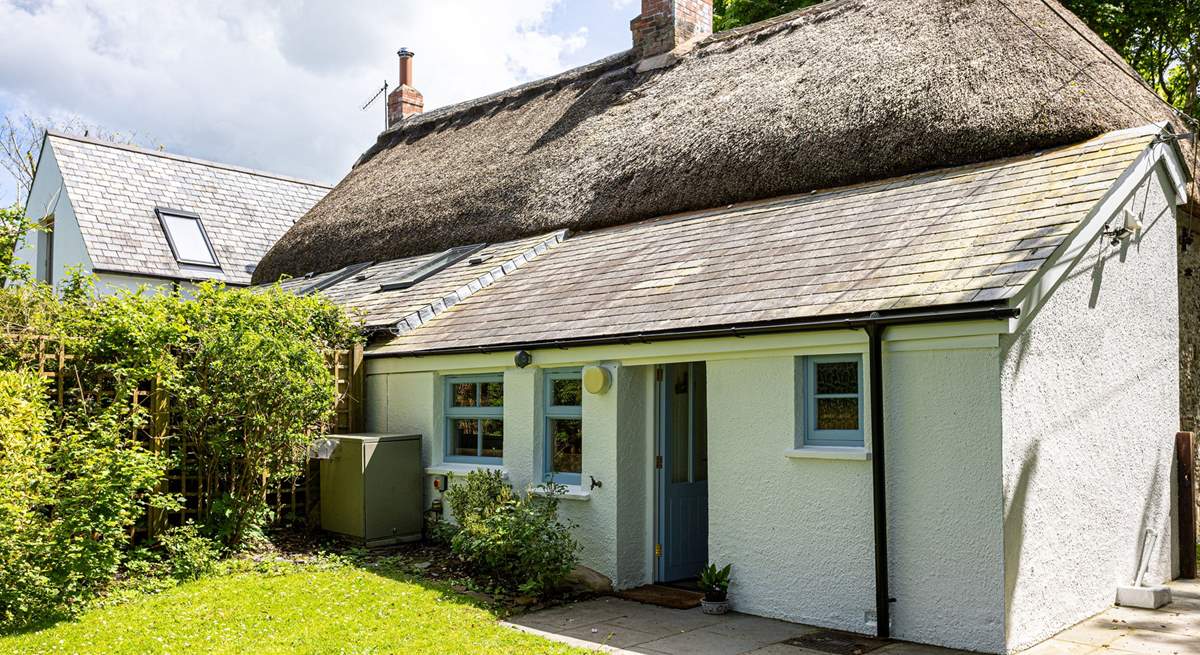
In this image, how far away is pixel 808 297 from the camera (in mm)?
8242

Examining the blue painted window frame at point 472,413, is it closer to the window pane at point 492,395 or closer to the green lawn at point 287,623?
the window pane at point 492,395

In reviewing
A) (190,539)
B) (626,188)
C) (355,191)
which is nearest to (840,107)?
(626,188)

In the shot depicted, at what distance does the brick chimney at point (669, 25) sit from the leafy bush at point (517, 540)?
10029mm

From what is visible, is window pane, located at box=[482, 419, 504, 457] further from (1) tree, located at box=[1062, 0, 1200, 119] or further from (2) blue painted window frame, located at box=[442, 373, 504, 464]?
(1) tree, located at box=[1062, 0, 1200, 119]

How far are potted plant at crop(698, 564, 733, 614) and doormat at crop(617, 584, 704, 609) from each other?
0.26m

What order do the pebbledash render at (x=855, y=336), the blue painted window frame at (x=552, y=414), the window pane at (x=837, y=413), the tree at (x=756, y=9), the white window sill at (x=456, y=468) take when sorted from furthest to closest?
the tree at (x=756, y=9)
the white window sill at (x=456, y=468)
the blue painted window frame at (x=552, y=414)
the window pane at (x=837, y=413)
the pebbledash render at (x=855, y=336)

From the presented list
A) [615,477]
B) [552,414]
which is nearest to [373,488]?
[552,414]

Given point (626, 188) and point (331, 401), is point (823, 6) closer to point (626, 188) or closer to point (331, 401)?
point (626, 188)

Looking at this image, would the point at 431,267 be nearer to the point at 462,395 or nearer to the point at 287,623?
the point at 462,395

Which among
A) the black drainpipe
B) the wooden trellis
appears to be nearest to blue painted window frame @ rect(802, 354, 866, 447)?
the black drainpipe

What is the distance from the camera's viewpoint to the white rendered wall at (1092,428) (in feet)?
23.5

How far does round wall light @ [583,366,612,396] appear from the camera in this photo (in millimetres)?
9492

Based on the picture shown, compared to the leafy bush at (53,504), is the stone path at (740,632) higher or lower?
lower

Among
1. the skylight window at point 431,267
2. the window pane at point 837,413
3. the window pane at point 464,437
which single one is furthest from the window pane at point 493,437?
the window pane at point 837,413
